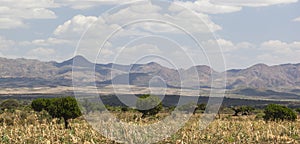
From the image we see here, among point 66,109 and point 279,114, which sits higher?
point 66,109

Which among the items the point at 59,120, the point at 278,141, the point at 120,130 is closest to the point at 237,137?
the point at 278,141

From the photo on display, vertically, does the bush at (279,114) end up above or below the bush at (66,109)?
below

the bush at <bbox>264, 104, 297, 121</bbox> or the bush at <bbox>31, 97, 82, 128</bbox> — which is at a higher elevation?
the bush at <bbox>31, 97, 82, 128</bbox>

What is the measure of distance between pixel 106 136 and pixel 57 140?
266 centimetres

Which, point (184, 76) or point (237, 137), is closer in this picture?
point (184, 76)

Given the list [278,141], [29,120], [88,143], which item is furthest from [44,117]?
[278,141]

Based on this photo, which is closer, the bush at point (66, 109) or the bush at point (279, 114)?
the bush at point (66, 109)

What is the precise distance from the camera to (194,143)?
24594 millimetres

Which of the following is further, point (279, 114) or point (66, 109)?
point (279, 114)

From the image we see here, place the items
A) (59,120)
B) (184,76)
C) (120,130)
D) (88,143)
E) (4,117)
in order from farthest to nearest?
(4,117), (59,120), (120,130), (88,143), (184,76)

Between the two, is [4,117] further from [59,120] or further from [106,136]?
[106,136]

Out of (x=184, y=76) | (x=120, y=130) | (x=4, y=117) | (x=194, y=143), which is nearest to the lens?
(x=184, y=76)

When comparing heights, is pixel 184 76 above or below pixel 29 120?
above

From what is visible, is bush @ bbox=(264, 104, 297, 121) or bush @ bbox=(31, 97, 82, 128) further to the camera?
bush @ bbox=(264, 104, 297, 121)
